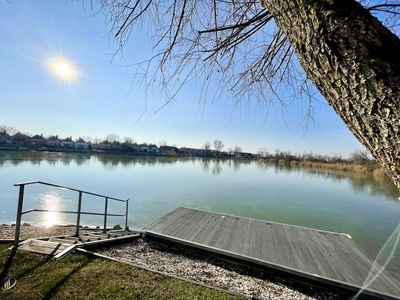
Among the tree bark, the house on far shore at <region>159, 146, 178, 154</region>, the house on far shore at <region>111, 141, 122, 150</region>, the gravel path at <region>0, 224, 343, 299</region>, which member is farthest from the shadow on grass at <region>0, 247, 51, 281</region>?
the house on far shore at <region>159, 146, 178, 154</region>

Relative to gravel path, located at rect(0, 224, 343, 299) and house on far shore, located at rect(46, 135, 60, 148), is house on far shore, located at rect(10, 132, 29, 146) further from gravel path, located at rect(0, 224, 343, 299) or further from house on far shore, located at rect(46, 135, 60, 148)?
gravel path, located at rect(0, 224, 343, 299)

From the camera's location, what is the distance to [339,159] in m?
34.4

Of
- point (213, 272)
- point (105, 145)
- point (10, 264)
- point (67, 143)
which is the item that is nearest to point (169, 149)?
point (105, 145)

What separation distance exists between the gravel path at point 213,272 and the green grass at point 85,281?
0.48 metres

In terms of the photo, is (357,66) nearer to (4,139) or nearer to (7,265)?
(7,265)

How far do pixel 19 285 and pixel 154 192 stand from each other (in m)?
9.98

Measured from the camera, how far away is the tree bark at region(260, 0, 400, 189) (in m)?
0.49

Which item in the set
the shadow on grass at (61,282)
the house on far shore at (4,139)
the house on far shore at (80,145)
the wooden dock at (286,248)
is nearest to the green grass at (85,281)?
the shadow on grass at (61,282)

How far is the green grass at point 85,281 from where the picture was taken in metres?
1.69

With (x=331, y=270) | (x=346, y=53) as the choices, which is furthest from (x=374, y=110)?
(x=331, y=270)

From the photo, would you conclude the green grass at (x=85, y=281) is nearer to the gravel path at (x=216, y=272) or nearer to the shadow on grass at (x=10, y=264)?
the shadow on grass at (x=10, y=264)

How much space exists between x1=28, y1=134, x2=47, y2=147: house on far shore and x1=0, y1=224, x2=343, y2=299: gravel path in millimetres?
53328

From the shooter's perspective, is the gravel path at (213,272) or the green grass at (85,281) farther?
the gravel path at (213,272)

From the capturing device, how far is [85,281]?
1861 millimetres
